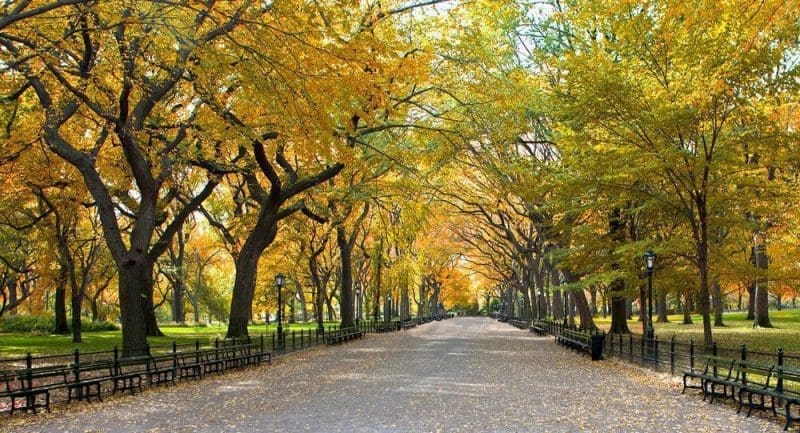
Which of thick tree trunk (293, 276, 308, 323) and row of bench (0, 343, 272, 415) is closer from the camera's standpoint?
row of bench (0, 343, 272, 415)

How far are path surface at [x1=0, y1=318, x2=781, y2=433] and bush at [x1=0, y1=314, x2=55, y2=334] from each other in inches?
1073

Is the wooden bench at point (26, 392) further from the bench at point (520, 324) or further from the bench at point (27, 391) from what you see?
the bench at point (520, 324)

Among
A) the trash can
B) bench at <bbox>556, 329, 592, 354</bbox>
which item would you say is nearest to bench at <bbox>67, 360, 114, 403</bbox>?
the trash can

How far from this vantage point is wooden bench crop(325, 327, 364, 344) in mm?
32312

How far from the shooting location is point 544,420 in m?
10.2

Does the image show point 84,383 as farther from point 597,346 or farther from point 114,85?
point 597,346

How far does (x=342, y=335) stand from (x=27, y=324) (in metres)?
20.7

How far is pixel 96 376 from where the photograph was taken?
14305 mm

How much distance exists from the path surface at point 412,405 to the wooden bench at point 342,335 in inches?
524

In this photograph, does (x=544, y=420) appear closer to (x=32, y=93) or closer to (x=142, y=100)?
(x=142, y=100)

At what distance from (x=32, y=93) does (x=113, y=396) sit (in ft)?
44.5

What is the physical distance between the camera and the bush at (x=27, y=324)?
3944 cm

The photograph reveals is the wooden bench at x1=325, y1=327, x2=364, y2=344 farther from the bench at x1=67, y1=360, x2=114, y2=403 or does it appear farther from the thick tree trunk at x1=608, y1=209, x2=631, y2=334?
the bench at x1=67, y1=360, x2=114, y2=403

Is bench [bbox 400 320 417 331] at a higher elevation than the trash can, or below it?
below
